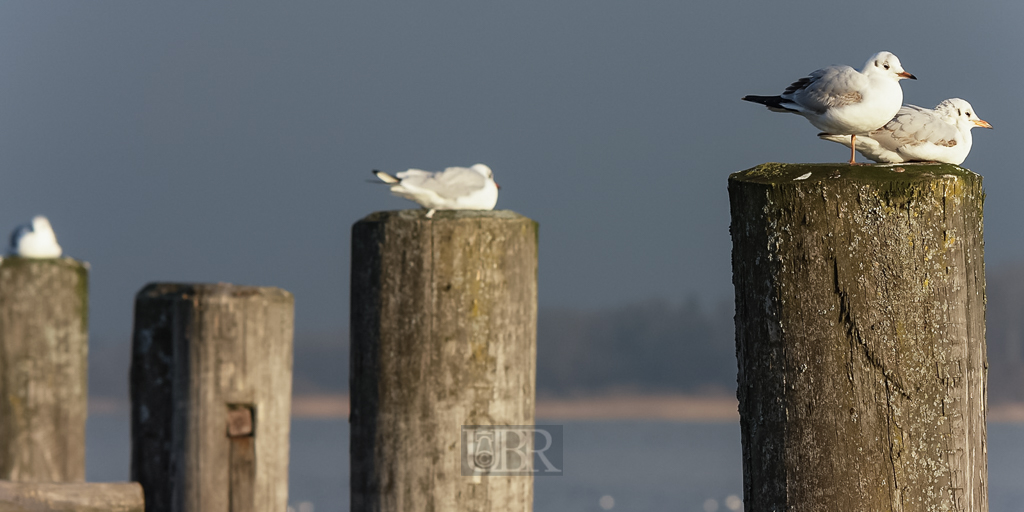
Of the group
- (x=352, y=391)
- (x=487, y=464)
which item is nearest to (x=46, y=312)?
(x=352, y=391)

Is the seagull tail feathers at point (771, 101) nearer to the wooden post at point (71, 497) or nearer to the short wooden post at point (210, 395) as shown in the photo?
the short wooden post at point (210, 395)

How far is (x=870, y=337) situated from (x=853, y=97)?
213cm

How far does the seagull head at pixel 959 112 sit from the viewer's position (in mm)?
4914

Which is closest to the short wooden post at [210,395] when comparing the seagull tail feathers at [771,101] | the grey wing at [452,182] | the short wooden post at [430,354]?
the short wooden post at [430,354]

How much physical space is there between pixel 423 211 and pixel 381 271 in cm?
27

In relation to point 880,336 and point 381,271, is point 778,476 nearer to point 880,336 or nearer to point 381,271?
point 880,336

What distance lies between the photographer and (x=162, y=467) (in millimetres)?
4211

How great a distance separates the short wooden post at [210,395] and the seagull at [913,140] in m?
2.55

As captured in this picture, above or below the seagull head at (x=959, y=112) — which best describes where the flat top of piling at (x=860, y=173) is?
below

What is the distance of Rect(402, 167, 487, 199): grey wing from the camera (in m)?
4.97

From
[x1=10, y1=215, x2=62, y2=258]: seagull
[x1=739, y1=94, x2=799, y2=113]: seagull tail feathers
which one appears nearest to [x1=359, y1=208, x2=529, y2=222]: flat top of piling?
[x1=739, y1=94, x2=799, y2=113]: seagull tail feathers

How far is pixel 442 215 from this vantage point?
3375 mm

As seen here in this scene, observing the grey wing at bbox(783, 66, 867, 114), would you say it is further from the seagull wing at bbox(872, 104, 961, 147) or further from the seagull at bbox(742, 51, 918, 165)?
the seagull wing at bbox(872, 104, 961, 147)

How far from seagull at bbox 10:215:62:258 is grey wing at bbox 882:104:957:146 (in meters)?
4.76
